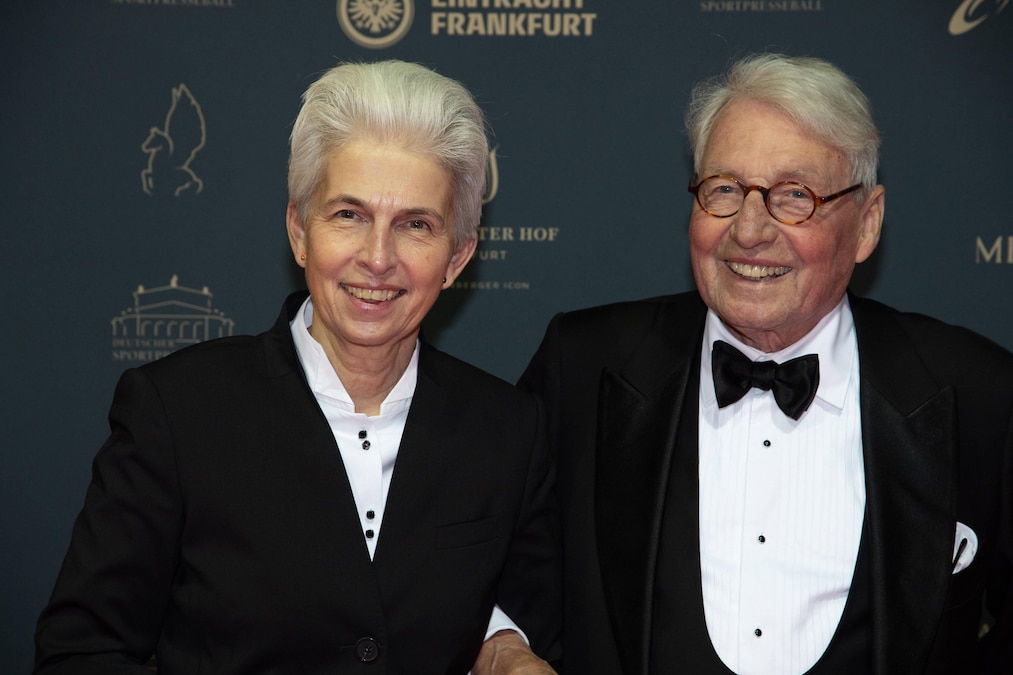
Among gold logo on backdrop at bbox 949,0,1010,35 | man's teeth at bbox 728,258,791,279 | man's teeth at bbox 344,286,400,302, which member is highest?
gold logo on backdrop at bbox 949,0,1010,35

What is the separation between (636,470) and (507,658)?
0.51m

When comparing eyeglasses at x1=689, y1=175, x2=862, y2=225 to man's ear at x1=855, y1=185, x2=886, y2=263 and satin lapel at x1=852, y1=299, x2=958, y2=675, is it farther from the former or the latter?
satin lapel at x1=852, y1=299, x2=958, y2=675

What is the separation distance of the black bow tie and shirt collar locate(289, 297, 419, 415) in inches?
27.6

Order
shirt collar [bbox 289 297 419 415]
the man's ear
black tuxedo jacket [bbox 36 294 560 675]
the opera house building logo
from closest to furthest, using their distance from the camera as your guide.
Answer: black tuxedo jacket [bbox 36 294 560 675] → shirt collar [bbox 289 297 419 415] → the man's ear → the opera house building logo

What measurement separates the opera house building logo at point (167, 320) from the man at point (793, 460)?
1.29 metres

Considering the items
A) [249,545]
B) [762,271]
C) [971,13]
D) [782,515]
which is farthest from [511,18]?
[249,545]

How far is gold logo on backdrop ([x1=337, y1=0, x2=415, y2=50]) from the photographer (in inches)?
118

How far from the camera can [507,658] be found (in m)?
2.23

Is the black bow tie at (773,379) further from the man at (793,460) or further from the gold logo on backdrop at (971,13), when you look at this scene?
the gold logo on backdrop at (971,13)

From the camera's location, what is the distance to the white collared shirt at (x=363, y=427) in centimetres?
212

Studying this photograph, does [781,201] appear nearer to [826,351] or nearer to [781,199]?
[781,199]

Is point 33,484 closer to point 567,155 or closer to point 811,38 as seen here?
point 567,155

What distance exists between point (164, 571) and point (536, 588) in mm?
837

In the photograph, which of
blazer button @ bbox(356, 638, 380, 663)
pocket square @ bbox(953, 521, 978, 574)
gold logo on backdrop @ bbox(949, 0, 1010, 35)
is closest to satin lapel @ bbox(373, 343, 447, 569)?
blazer button @ bbox(356, 638, 380, 663)
